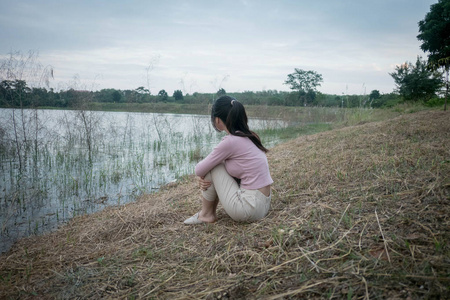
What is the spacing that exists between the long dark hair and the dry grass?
824mm

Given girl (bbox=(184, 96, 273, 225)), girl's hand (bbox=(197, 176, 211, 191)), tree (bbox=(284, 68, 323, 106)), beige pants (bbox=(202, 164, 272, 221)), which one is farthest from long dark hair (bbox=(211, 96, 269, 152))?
tree (bbox=(284, 68, 323, 106))

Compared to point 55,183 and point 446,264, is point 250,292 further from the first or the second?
point 55,183

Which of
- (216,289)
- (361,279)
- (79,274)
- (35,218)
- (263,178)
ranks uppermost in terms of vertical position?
(263,178)

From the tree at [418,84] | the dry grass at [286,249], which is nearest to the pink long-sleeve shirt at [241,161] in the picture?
the dry grass at [286,249]

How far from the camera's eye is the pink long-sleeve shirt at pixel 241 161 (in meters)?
2.57

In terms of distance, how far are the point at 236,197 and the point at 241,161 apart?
0.32 meters

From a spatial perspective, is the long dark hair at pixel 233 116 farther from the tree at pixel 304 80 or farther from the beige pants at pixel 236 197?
the tree at pixel 304 80

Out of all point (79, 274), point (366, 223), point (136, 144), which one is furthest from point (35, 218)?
point (136, 144)

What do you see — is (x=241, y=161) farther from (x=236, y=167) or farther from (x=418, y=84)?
(x=418, y=84)

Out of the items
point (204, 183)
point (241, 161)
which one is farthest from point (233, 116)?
point (204, 183)

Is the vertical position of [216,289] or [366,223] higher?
[366,223]

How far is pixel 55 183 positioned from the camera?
5.72 m

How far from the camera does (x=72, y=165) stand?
7.20m

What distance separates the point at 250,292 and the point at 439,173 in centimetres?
213
